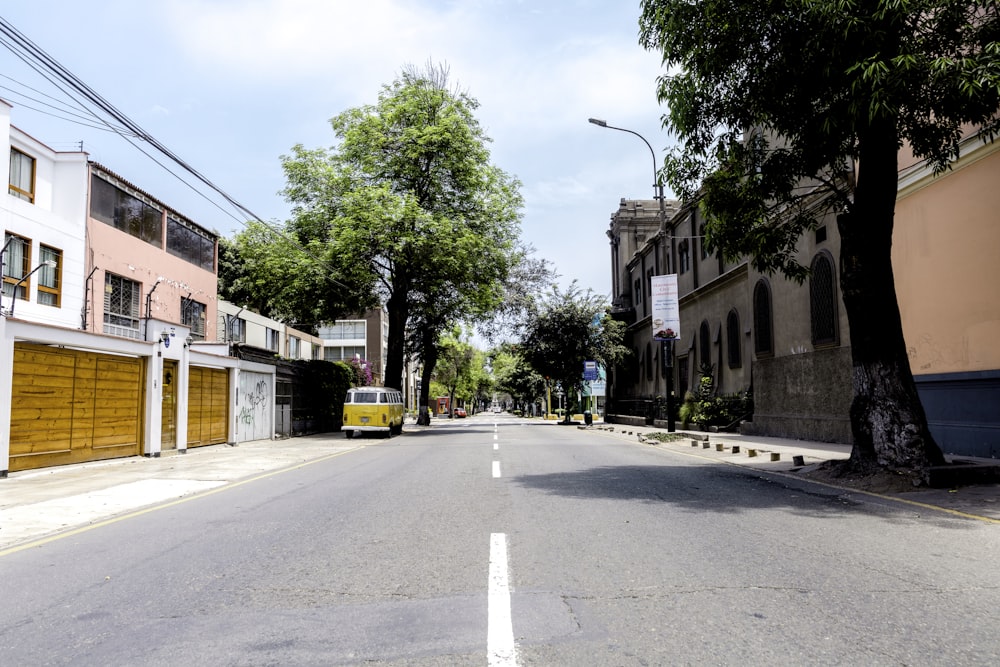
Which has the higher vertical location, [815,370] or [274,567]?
[815,370]

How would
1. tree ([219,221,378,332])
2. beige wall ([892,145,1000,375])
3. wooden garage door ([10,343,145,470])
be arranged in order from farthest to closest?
1. tree ([219,221,378,332])
2. beige wall ([892,145,1000,375])
3. wooden garage door ([10,343,145,470])

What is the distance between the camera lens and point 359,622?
438 centimetres

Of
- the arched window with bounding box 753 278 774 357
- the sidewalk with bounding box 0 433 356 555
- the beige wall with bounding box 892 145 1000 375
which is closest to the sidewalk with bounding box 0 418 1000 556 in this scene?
the sidewalk with bounding box 0 433 356 555

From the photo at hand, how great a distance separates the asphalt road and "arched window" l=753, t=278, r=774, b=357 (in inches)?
700

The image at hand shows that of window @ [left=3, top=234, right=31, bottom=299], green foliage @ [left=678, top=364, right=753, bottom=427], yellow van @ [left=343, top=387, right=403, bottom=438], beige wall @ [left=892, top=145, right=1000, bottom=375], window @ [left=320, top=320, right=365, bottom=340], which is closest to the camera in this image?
beige wall @ [left=892, top=145, right=1000, bottom=375]

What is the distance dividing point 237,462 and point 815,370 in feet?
55.1

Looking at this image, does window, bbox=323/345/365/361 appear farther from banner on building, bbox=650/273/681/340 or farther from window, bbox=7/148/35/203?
window, bbox=7/148/35/203

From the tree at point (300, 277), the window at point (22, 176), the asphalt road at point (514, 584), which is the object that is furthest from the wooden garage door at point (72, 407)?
the tree at point (300, 277)

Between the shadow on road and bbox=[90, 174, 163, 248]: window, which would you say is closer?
the shadow on road

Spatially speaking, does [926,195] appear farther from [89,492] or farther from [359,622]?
[89,492]

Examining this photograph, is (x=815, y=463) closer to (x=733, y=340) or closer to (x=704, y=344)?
(x=733, y=340)

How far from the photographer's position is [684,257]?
4150cm

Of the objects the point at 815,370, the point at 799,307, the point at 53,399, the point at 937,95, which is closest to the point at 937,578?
the point at 937,95

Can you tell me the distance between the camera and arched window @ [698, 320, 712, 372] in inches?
1421
